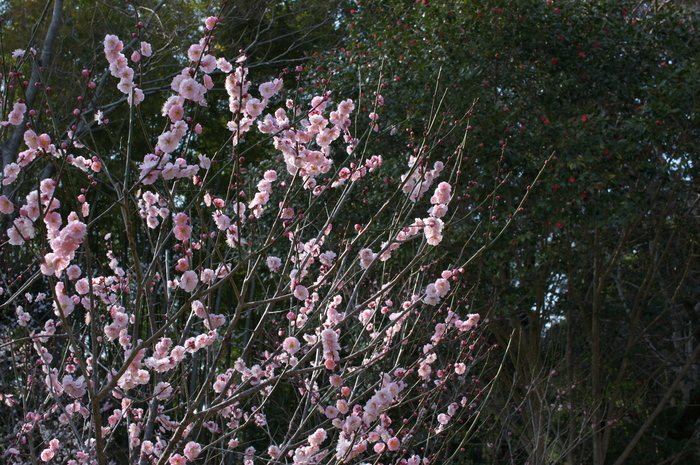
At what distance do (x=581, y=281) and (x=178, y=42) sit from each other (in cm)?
394

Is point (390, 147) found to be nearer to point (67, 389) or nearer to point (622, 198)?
point (622, 198)

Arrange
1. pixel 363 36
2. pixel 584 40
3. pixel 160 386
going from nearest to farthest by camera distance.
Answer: pixel 160 386 < pixel 584 40 < pixel 363 36

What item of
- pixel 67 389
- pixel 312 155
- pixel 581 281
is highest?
pixel 581 281

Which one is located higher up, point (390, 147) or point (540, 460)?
point (390, 147)

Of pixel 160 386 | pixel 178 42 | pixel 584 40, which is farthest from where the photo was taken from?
pixel 178 42

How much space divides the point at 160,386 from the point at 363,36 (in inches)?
158

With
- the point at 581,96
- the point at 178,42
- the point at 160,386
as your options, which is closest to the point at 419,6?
the point at 581,96

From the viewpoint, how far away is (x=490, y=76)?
474 cm

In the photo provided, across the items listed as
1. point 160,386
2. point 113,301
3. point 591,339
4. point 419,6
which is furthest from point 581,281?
point 160,386

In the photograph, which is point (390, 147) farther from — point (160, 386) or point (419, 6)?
point (160, 386)

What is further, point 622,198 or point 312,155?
point 622,198

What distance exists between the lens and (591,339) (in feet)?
17.4

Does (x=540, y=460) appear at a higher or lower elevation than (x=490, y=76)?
lower

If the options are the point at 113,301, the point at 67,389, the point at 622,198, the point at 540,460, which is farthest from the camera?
the point at 622,198
